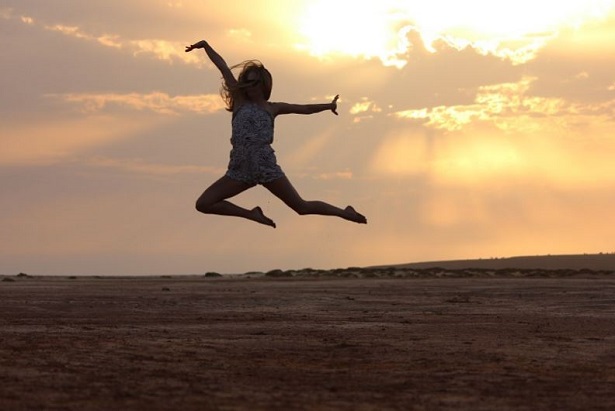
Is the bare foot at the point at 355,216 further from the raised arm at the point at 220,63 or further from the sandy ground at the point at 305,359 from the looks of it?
the raised arm at the point at 220,63

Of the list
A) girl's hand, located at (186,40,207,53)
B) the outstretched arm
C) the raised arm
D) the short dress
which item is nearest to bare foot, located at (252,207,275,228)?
the short dress

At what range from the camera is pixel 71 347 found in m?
11.8

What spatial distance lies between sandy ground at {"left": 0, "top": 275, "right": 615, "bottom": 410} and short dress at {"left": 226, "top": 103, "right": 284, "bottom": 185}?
192 centimetres

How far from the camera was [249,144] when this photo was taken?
1262 centimetres

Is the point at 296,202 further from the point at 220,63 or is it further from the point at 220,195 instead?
the point at 220,63

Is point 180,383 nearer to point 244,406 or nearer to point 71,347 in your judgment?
point 244,406

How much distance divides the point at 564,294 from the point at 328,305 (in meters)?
7.35

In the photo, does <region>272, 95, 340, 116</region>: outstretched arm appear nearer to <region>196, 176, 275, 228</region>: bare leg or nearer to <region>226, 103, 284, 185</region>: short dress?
<region>226, 103, 284, 185</region>: short dress

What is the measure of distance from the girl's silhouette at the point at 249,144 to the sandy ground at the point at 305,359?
5.40 feet

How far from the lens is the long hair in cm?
1267

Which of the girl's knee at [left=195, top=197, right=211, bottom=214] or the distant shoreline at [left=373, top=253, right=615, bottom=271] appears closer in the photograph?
the girl's knee at [left=195, top=197, right=211, bottom=214]

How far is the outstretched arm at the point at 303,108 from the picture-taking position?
512 inches

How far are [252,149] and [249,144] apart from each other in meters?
0.08

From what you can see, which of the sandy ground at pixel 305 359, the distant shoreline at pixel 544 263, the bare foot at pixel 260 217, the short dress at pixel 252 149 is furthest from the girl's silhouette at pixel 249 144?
the distant shoreline at pixel 544 263
